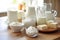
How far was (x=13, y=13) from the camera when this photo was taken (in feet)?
5.17

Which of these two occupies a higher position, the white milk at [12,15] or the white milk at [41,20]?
Answer: the white milk at [12,15]

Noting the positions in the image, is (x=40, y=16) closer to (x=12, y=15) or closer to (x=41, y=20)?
(x=41, y=20)

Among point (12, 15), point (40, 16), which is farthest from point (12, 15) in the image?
point (40, 16)

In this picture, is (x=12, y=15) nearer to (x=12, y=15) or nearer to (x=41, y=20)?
(x=12, y=15)

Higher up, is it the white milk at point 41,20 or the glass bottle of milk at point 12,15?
the glass bottle of milk at point 12,15

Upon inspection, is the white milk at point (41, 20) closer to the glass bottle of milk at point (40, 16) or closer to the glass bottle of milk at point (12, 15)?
the glass bottle of milk at point (40, 16)

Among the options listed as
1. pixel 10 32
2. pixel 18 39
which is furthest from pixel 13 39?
pixel 10 32

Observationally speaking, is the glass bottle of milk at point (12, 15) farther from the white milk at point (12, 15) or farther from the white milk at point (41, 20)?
the white milk at point (41, 20)

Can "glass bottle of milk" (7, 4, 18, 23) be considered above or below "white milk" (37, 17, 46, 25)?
above

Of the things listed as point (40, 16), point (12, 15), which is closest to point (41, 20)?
point (40, 16)

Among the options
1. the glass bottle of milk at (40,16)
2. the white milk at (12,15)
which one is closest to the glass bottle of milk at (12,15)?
the white milk at (12,15)

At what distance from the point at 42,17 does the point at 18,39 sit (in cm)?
52

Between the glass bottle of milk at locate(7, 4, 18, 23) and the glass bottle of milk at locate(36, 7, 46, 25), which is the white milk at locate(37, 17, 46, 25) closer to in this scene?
the glass bottle of milk at locate(36, 7, 46, 25)

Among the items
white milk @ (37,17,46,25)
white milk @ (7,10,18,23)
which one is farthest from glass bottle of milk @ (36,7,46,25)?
white milk @ (7,10,18,23)
